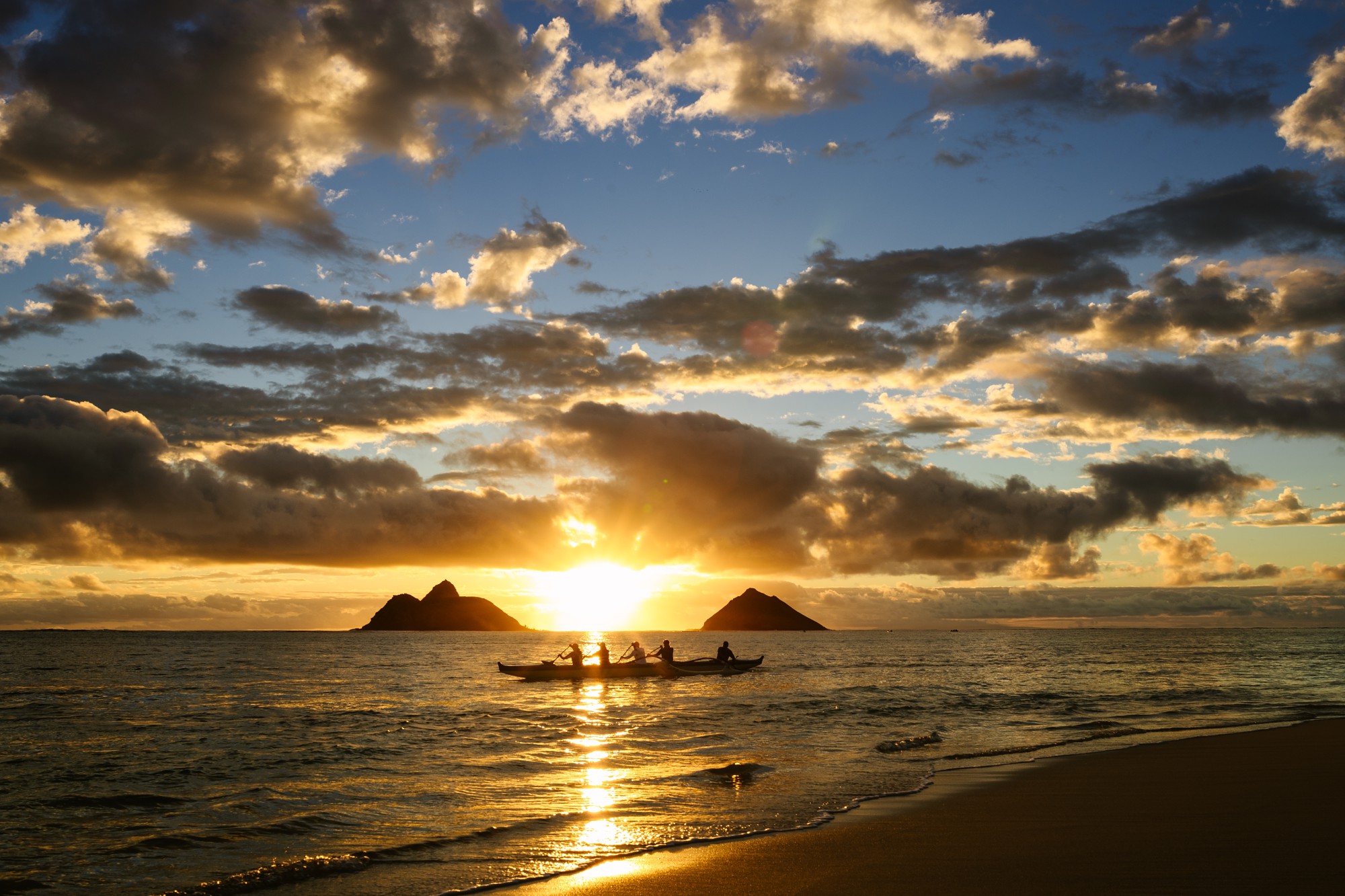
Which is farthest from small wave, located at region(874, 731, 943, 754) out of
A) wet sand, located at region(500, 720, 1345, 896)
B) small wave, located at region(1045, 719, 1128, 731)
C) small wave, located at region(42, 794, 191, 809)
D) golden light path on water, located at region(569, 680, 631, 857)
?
small wave, located at region(42, 794, 191, 809)

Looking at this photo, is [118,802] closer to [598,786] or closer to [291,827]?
[291,827]

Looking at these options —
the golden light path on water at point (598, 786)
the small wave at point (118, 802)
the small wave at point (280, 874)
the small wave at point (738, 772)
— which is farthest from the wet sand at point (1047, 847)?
the small wave at point (118, 802)

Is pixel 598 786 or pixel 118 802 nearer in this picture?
pixel 118 802

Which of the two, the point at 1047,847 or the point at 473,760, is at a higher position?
the point at 1047,847

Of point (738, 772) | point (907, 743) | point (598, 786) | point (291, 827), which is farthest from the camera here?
point (907, 743)

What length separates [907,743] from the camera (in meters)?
26.6

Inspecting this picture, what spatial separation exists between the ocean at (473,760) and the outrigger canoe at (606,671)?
120 centimetres

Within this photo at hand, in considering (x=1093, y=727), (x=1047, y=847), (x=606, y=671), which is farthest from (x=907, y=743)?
(x=606, y=671)

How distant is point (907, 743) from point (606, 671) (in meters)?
38.1

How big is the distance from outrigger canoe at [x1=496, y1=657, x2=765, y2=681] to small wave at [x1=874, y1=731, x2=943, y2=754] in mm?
36198

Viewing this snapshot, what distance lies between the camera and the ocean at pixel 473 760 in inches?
524

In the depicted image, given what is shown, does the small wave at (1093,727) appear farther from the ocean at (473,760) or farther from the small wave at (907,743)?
the small wave at (907,743)

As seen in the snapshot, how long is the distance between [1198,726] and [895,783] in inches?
747

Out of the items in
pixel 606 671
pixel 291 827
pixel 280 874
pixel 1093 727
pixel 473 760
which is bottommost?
pixel 606 671
